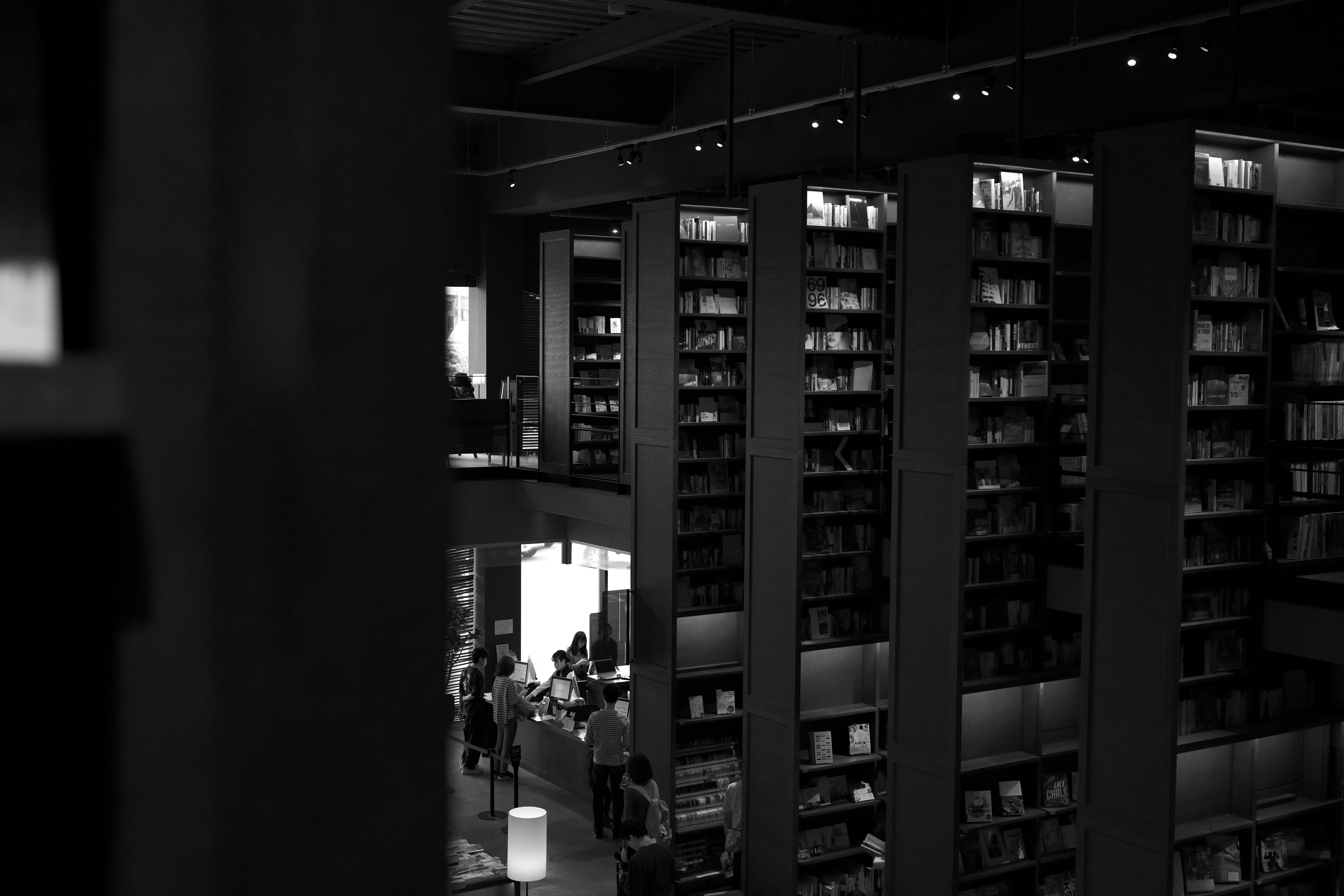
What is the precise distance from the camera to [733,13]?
8.39 meters

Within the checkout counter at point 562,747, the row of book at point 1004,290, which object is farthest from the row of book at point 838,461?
the checkout counter at point 562,747

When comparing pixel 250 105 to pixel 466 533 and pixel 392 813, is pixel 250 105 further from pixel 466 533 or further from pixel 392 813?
pixel 466 533

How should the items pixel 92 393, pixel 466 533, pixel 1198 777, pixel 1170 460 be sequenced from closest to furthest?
pixel 92 393 → pixel 1170 460 → pixel 1198 777 → pixel 466 533

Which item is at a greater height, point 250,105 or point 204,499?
point 250,105

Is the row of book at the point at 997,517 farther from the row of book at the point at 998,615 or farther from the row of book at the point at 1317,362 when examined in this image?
the row of book at the point at 1317,362

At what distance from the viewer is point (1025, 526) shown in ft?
26.1

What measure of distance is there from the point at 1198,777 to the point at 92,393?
7385mm

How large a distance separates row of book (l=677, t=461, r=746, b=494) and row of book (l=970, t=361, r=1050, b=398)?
2722mm

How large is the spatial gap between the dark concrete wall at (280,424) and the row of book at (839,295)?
25.6 feet

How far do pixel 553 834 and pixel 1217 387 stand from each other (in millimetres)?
7619

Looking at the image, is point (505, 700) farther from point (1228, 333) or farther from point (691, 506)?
point (1228, 333)

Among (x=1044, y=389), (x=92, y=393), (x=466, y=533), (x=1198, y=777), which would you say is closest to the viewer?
(x=92, y=393)

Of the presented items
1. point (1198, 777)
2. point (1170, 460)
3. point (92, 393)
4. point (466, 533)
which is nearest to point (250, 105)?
point (92, 393)

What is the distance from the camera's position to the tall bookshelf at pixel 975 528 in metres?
7.39
